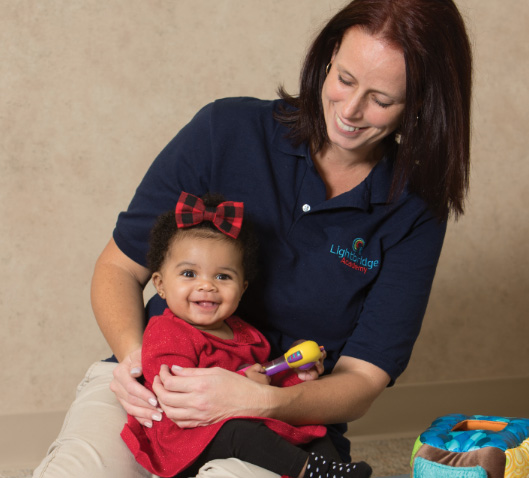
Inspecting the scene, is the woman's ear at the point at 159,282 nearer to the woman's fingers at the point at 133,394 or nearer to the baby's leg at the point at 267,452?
the woman's fingers at the point at 133,394

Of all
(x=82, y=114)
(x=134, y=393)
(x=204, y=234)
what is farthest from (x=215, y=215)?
(x=82, y=114)

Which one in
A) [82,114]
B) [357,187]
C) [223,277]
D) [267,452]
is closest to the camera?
[267,452]

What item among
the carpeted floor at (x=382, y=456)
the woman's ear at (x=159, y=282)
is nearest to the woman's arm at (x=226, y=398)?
the woman's ear at (x=159, y=282)

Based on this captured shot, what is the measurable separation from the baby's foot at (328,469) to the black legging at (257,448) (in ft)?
0.05

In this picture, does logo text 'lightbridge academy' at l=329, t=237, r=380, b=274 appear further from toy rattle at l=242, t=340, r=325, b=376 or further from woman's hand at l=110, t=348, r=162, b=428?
woman's hand at l=110, t=348, r=162, b=428

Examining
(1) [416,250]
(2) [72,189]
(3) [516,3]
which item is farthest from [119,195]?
(3) [516,3]

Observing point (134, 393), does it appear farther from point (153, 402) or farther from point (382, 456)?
point (382, 456)

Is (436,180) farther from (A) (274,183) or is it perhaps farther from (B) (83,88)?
(B) (83,88)

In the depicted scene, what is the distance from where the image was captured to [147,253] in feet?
5.05

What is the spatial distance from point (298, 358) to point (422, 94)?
606 millimetres

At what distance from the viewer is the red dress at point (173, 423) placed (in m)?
1.30

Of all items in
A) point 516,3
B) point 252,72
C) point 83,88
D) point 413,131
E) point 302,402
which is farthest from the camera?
point 516,3

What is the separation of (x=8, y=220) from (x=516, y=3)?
7.15 feet

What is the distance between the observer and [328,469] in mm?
1281
